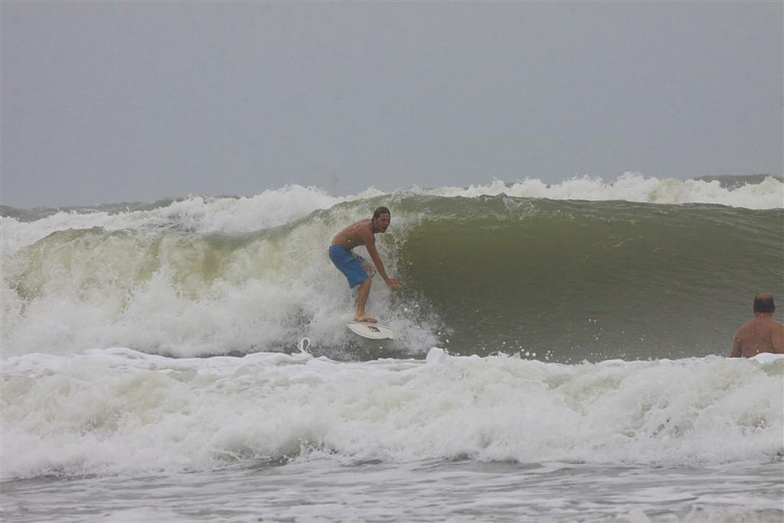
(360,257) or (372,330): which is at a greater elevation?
(360,257)

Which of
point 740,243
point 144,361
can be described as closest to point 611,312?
point 740,243

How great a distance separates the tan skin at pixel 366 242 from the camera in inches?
356

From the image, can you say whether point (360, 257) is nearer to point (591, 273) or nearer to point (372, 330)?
point (372, 330)

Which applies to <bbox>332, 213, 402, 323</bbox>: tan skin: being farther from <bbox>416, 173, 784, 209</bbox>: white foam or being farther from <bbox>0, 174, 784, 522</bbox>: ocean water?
<bbox>416, 173, 784, 209</bbox>: white foam

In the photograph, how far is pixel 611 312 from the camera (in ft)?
29.8

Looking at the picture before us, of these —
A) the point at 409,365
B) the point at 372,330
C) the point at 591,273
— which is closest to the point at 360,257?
the point at 372,330

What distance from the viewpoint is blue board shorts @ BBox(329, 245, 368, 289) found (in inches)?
365

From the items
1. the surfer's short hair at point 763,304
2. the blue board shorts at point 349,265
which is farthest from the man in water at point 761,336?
the blue board shorts at point 349,265

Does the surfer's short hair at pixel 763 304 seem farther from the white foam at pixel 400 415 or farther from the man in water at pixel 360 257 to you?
the man in water at pixel 360 257

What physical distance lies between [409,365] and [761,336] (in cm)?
273

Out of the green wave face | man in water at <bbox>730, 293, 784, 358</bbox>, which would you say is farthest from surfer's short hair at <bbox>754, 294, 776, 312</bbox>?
the green wave face

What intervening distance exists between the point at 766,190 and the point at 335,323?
641 centimetres

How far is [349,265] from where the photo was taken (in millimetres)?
9281

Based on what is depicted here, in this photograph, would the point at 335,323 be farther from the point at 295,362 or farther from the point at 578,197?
the point at 578,197
